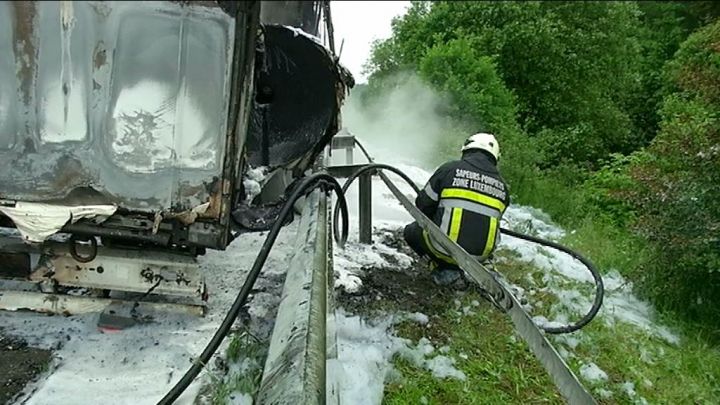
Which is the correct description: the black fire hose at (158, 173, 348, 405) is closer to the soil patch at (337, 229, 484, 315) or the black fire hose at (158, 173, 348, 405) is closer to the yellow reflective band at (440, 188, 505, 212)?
the soil patch at (337, 229, 484, 315)

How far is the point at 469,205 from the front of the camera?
15.3 feet

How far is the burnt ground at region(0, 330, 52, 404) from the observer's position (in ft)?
8.79

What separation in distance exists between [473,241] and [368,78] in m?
14.4

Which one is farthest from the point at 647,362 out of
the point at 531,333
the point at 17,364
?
the point at 17,364

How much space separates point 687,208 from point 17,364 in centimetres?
480

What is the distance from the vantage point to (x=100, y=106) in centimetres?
261

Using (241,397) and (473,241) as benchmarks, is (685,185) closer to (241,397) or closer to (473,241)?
(473,241)

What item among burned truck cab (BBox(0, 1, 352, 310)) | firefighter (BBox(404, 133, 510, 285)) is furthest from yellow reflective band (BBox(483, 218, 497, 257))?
burned truck cab (BBox(0, 1, 352, 310))

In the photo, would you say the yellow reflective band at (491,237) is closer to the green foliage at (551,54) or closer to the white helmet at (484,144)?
the white helmet at (484,144)

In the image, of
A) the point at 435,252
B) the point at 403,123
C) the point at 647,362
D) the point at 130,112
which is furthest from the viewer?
the point at 403,123

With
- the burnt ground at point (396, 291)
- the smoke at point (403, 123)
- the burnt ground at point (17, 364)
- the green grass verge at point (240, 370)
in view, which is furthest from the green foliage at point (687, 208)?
the smoke at point (403, 123)

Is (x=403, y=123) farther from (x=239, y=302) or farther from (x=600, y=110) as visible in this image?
(x=239, y=302)

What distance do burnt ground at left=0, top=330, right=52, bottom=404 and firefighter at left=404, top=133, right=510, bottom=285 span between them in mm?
2611

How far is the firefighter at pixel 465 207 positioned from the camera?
Answer: 15.3 feet
